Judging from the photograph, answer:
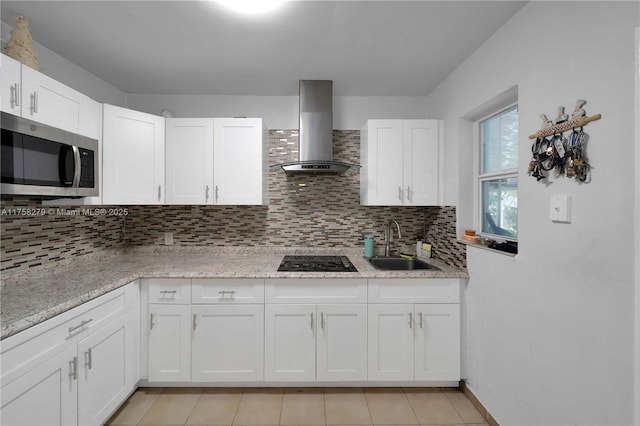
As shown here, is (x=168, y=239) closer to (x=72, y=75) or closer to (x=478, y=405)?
(x=72, y=75)

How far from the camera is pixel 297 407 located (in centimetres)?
176

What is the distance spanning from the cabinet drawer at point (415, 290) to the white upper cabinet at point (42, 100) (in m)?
2.20

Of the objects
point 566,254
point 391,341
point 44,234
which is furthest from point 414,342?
point 44,234

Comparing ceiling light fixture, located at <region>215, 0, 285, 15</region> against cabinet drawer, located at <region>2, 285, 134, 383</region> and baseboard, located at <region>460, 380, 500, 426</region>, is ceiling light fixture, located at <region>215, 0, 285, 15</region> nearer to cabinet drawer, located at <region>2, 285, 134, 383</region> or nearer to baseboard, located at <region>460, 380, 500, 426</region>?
cabinet drawer, located at <region>2, 285, 134, 383</region>

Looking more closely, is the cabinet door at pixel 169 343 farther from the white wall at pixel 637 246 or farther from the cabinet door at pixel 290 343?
the white wall at pixel 637 246

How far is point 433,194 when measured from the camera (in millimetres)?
2250

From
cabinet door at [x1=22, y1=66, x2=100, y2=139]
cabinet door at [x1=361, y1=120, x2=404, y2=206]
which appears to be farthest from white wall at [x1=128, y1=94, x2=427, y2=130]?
cabinet door at [x1=22, y1=66, x2=100, y2=139]

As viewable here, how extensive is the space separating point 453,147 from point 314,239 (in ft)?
4.86

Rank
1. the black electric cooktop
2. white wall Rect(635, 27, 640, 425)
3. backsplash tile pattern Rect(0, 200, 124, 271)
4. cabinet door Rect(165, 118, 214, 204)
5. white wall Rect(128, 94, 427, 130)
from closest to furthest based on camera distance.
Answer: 1. white wall Rect(635, 27, 640, 425)
2. backsplash tile pattern Rect(0, 200, 124, 271)
3. the black electric cooktop
4. cabinet door Rect(165, 118, 214, 204)
5. white wall Rect(128, 94, 427, 130)

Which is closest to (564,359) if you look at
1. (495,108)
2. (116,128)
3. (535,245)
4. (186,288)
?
(535,245)

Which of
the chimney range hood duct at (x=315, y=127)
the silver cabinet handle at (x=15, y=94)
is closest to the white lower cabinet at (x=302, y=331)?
the chimney range hood duct at (x=315, y=127)

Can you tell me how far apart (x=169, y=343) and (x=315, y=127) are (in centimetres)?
205

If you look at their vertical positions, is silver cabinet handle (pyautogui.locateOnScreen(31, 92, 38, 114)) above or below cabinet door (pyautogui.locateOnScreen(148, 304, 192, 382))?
above

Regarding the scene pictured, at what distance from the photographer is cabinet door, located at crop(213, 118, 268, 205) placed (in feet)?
7.34
